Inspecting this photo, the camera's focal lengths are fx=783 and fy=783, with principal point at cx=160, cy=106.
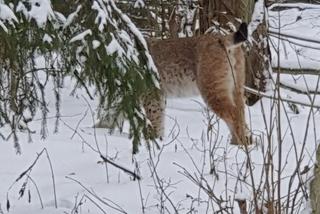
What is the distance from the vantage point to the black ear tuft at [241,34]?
24.1ft

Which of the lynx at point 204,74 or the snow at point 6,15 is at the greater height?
the snow at point 6,15

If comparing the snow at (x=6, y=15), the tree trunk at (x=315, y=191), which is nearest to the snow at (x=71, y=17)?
the snow at (x=6, y=15)

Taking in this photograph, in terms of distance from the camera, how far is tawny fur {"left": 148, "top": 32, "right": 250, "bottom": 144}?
8.31 meters

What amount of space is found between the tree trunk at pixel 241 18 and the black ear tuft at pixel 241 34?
6.38 ft

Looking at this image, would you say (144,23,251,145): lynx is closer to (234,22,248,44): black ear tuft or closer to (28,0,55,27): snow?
(234,22,248,44): black ear tuft

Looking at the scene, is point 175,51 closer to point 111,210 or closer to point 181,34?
point 181,34

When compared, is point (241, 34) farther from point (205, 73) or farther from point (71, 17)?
point (71, 17)

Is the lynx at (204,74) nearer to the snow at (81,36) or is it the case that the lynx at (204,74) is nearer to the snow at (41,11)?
the snow at (81,36)

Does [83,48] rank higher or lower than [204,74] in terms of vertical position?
higher

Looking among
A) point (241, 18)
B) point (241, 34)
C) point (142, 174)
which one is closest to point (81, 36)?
point (142, 174)

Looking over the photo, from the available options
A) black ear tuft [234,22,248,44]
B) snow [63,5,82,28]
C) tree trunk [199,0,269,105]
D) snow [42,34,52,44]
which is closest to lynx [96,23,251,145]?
black ear tuft [234,22,248,44]

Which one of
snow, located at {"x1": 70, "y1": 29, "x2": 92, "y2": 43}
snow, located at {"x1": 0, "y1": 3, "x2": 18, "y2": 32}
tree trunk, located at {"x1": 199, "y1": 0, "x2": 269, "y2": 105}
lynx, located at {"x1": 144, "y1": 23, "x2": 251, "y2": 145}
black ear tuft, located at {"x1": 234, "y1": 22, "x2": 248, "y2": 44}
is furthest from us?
tree trunk, located at {"x1": 199, "y1": 0, "x2": 269, "y2": 105}

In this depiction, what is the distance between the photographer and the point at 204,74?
335 inches

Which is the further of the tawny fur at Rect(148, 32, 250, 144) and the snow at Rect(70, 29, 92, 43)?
the tawny fur at Rect(148, 32, 250, 144)
